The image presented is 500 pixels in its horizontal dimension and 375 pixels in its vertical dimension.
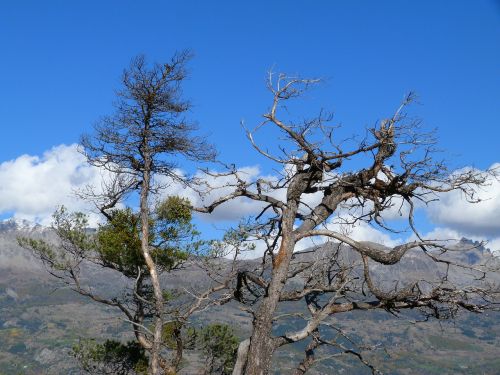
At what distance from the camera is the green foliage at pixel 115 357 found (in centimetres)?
2760

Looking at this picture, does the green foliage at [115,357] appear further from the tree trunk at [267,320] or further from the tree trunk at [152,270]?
the tree trunk at [267,320]

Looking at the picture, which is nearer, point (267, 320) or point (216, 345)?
point (267, 320)

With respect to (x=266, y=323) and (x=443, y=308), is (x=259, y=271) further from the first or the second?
(x=443, y=308)

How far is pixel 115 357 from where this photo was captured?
28.2 metres

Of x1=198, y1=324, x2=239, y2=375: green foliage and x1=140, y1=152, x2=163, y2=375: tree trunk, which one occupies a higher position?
x1=140, y1=152, x2=163, y2=375: tree trunk

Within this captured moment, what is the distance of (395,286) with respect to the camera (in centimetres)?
1070

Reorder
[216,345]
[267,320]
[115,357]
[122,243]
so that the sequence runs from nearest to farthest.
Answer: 1. [267,320]
2. [122,243]
3. [115,357]
4. [216,345]

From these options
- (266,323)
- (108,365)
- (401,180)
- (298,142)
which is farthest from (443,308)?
(108,365)

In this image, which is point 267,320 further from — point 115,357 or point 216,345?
point 216,345

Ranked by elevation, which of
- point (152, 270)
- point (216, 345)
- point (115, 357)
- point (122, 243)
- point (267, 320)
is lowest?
point (115, 357)

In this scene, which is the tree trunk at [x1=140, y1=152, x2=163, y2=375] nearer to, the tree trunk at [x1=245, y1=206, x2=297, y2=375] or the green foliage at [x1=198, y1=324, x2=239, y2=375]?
the tree trunk at [x1=245, y1=206, x2=297, y2=375]

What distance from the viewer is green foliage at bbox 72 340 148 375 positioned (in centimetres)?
2760

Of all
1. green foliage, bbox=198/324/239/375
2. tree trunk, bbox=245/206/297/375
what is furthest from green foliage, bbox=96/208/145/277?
tree trunk, bbox=245/206/297/375

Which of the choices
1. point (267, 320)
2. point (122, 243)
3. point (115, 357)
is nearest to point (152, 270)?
point (122, 243)
